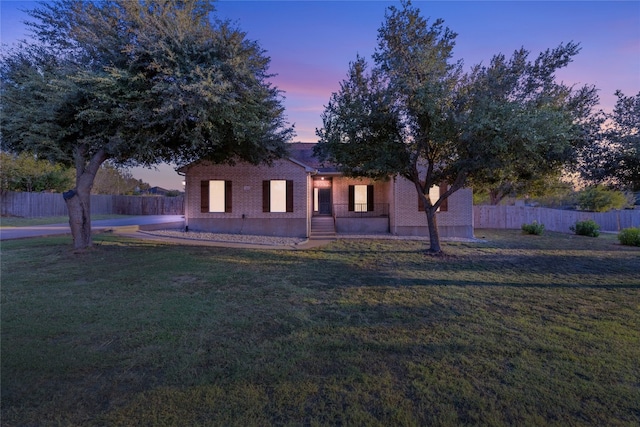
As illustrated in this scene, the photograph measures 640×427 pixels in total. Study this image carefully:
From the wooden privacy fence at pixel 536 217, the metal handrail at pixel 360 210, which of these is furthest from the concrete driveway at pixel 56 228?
the wooden privacy fence at pixel 536 217

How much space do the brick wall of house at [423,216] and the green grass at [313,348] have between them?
8.95 m

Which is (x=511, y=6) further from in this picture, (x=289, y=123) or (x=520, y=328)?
(x=520, y=328)

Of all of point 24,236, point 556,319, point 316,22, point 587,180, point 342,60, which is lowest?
point 556,319

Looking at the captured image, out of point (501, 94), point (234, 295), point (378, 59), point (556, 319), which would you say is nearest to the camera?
point (556, 319)

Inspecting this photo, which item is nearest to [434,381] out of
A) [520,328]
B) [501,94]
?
[520,328]

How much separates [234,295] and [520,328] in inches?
166

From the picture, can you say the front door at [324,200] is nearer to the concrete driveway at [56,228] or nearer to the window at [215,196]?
the window at [215,196]

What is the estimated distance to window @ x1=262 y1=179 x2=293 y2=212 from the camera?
1585cm

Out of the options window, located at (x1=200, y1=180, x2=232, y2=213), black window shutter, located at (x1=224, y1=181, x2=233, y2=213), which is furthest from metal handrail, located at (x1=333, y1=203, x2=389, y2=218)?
window, located at (x1=200, y1=180, x2=232, y2=213)

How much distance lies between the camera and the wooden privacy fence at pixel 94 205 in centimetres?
2372

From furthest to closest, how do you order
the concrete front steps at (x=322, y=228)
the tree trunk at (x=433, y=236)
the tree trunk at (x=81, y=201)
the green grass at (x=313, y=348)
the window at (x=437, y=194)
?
the window at (x=437, y=194), the concrete front steps at (x=322, y=228), the tree trunk at (x=433, y=236), the tree trunk at (x=81, y=201), the green grass at (x=313, y=348)

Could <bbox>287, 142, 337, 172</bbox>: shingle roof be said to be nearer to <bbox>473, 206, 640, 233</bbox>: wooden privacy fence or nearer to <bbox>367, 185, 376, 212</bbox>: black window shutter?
<bbox>367, 185, 376, 212</bbox>: black window shutter

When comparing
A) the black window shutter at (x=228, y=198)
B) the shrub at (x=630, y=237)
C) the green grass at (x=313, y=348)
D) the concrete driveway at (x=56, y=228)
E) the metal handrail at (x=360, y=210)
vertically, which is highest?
the black window shutter at (x=228, y=198)

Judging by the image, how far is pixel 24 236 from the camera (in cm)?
1229
